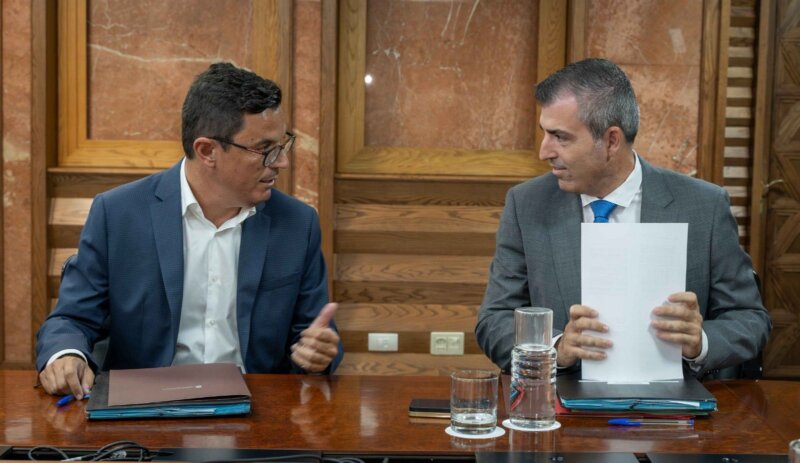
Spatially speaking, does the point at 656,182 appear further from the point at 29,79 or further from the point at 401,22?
the point at 29,79

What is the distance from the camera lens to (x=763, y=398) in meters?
2.04

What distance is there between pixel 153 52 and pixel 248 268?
2381 mm

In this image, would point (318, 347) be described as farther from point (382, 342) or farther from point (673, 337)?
point (382, 342)

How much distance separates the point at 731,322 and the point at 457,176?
2399 mm

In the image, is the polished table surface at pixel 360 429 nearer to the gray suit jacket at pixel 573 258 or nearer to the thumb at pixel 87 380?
the thumb at pixel 87 380

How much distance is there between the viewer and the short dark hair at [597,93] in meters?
2.38

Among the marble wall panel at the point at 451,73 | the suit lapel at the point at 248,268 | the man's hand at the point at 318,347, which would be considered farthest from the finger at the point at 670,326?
the marble wall panel at the point at 451,73

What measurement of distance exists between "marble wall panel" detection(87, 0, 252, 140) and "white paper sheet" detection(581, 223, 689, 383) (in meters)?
2.93

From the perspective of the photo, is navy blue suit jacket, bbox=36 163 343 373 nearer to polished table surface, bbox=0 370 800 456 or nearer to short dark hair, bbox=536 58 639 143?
polished table surface, bbox=0 370 800 456

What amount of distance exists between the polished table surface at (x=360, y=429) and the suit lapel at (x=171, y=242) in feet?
1.43

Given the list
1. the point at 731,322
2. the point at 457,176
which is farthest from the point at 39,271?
the point at 731,322

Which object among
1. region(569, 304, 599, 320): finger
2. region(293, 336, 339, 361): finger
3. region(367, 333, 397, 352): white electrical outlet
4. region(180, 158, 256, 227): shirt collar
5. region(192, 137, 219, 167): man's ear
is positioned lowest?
region(367, 333, 397, 352): white electrical outlet

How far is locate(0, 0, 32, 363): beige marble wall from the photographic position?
4379 mm

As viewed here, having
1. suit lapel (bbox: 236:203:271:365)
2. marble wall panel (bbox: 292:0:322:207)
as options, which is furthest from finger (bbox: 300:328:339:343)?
marble wall panel (bbox: 292:0:322:207)
